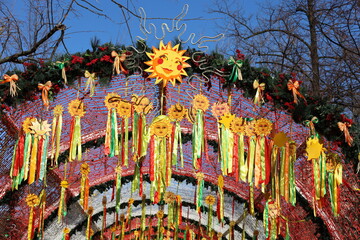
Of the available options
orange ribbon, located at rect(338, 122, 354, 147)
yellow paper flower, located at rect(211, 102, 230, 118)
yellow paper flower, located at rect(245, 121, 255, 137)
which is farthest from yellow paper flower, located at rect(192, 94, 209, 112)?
orange ribbon, located at rect(338, 122, 354, 147)

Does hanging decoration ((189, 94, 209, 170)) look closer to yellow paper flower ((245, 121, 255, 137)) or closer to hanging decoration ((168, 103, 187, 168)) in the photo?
hanging decoration ((168, 103, 187, 168))

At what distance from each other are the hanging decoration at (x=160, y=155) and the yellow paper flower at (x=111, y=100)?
0.54 metres

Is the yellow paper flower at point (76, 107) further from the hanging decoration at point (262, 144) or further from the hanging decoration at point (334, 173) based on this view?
the hanging decoration at point (334, 173)

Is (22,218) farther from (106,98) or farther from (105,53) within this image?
(105,53)

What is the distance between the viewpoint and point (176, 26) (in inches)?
223

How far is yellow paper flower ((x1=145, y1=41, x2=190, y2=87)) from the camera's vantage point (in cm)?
561

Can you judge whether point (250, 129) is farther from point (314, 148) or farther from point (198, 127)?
point (314, 148)

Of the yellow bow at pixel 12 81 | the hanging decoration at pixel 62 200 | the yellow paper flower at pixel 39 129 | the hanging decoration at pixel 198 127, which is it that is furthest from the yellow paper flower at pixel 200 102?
the hanging decoration at pixel 62 200

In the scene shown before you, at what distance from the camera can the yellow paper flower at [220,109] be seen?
20.4 feet

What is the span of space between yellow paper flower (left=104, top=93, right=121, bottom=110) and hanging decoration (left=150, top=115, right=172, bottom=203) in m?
0.54

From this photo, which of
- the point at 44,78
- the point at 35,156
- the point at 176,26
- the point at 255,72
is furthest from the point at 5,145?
the point at 255,72

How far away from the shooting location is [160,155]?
20.9 feet

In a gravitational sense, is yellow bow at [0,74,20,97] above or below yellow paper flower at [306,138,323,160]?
above

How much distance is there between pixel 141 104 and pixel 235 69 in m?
1.37
